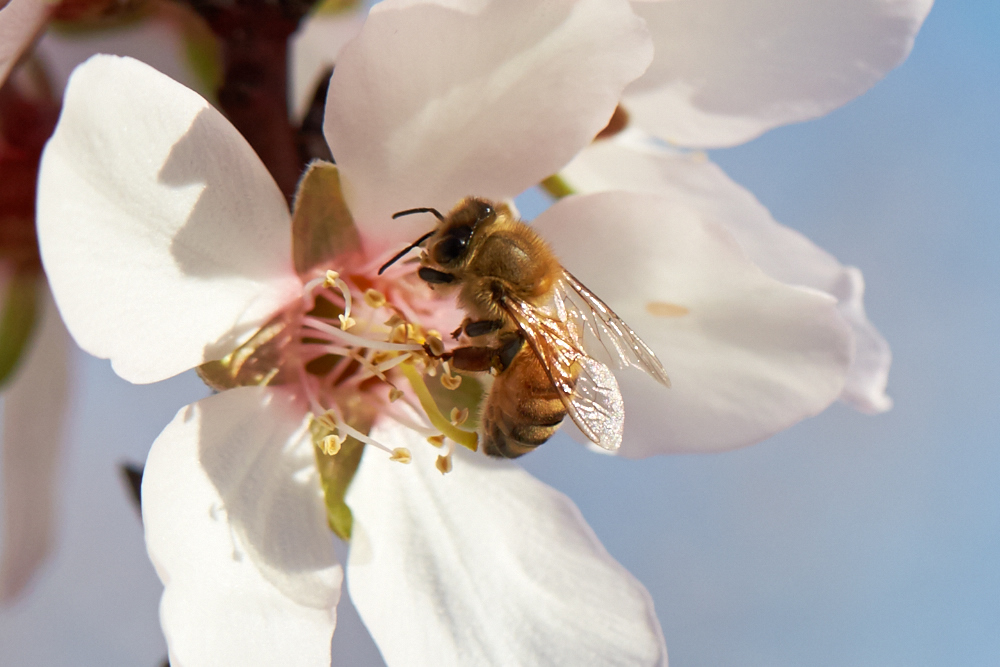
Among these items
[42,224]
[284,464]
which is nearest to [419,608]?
[284,464]

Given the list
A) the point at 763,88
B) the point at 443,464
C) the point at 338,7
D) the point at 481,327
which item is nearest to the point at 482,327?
the point at 481,327

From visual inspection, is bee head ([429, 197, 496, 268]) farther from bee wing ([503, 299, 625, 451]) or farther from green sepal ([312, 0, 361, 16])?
green sepal ([312, 0, 361, 16])

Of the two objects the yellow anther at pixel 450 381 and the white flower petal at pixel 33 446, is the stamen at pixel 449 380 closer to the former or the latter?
the yellow anther at pixel 450 381

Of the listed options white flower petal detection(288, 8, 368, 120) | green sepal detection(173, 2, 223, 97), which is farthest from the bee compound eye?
white flower petal detection(288, 8, 368, 120)

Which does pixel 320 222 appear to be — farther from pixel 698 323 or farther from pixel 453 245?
pixel 698 323

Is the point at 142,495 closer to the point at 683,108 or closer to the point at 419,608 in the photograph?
the point at 419,608
